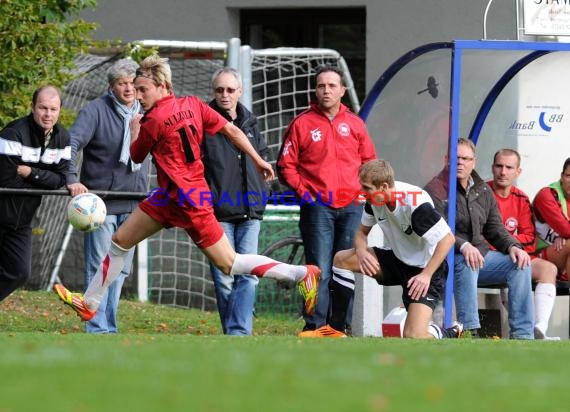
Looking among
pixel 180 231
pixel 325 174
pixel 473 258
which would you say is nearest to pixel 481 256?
pixel 473 258

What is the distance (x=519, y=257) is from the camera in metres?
12.0

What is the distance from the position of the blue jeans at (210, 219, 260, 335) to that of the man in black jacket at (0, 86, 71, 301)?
1.58 meters

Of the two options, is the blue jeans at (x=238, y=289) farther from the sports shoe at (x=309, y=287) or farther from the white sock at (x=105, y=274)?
the white sock at (x=105, y=274)

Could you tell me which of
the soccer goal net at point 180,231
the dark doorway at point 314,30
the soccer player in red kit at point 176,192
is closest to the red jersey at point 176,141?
the soccer player in red kit at point 176,192

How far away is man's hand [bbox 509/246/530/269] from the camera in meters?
11.9

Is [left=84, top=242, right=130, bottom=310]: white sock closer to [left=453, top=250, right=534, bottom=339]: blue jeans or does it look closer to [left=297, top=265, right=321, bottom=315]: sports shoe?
[left=297, top=265, right=321, bottom=315]: sports shoe

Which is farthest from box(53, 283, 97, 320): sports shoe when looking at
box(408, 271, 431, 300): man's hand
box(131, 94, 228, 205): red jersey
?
box(408, 271, 431, 300): man's hand

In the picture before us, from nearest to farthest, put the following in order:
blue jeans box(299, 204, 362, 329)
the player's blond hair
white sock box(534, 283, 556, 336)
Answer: the player's blond hair, blue jeans box(299, 204, 362, 329), white sock box(534, 283, 556, 336)

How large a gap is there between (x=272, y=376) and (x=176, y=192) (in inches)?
172

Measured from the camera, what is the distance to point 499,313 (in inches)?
518

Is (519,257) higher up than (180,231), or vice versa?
(519,257)

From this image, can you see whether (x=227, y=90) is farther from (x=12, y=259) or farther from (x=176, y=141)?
(x=12, y=259)

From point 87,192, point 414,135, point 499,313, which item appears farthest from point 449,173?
point 87,192

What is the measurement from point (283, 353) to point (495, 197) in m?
5.70
